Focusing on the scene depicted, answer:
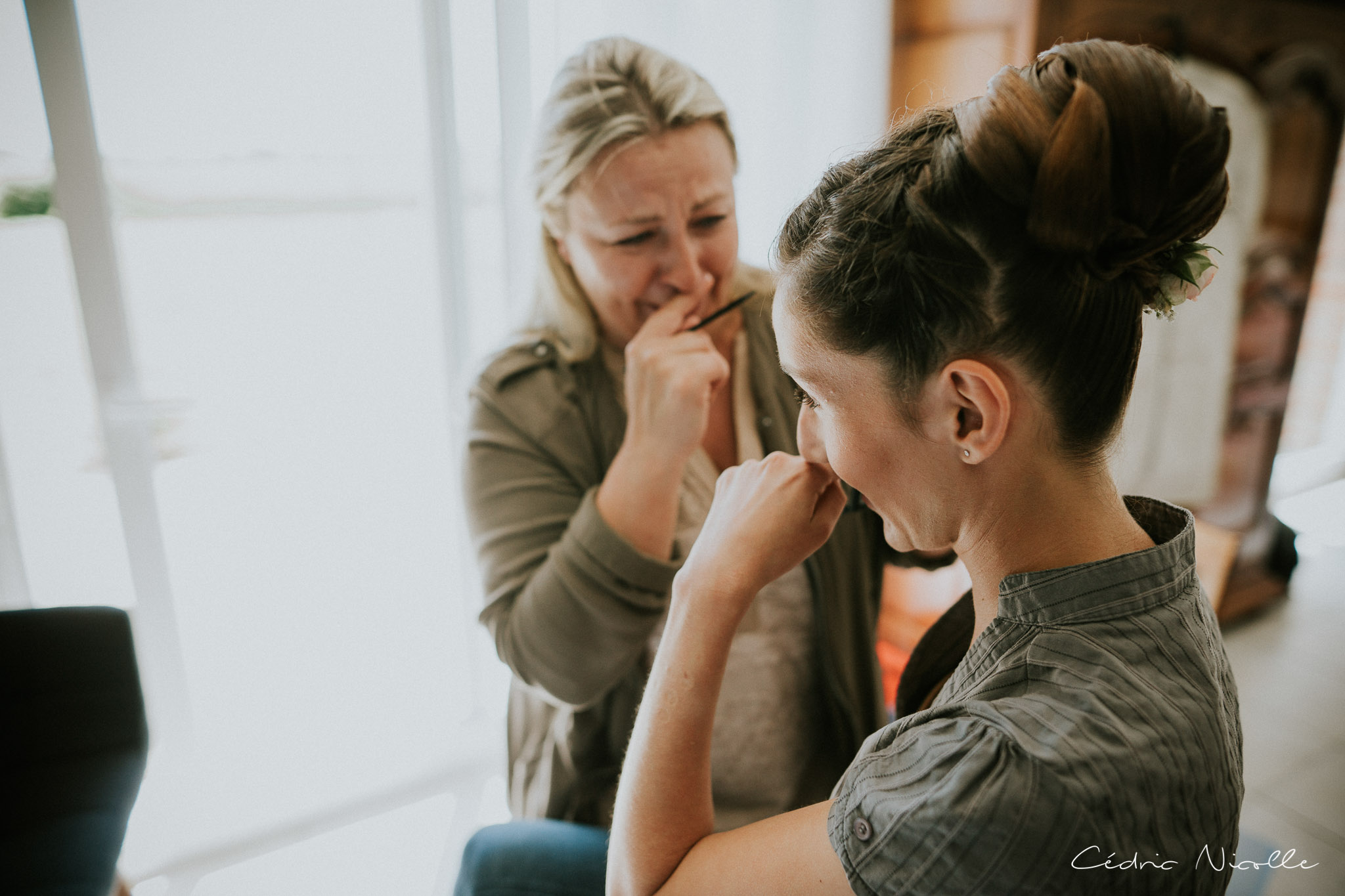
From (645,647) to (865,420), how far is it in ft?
1.89

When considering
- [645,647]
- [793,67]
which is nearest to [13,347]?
[645,647]

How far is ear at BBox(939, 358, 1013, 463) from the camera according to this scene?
1.82 ft

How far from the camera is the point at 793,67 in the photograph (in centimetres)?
189

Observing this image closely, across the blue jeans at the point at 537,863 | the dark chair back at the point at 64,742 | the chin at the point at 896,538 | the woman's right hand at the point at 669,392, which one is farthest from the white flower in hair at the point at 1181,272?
the dark chair back at the point at 64,742

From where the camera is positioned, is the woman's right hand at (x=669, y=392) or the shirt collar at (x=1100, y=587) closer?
the shirt collar at (x=1100, y=587)

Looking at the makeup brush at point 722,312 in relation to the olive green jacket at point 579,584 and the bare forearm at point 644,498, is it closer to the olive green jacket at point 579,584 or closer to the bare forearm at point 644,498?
the olive green jacket at point 579,584

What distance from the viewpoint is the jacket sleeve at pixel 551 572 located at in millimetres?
944

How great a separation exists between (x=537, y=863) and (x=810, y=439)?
0.68m

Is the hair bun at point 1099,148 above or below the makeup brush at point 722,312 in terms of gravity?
above

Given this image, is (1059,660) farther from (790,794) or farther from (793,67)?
(793,67)

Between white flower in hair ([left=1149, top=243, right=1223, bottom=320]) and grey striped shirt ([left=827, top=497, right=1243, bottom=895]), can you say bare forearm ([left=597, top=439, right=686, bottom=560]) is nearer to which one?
grey striped shirt ([left=827, top=497, right=1243, bottom=895])

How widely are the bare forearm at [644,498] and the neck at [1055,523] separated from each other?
16.0 inches
